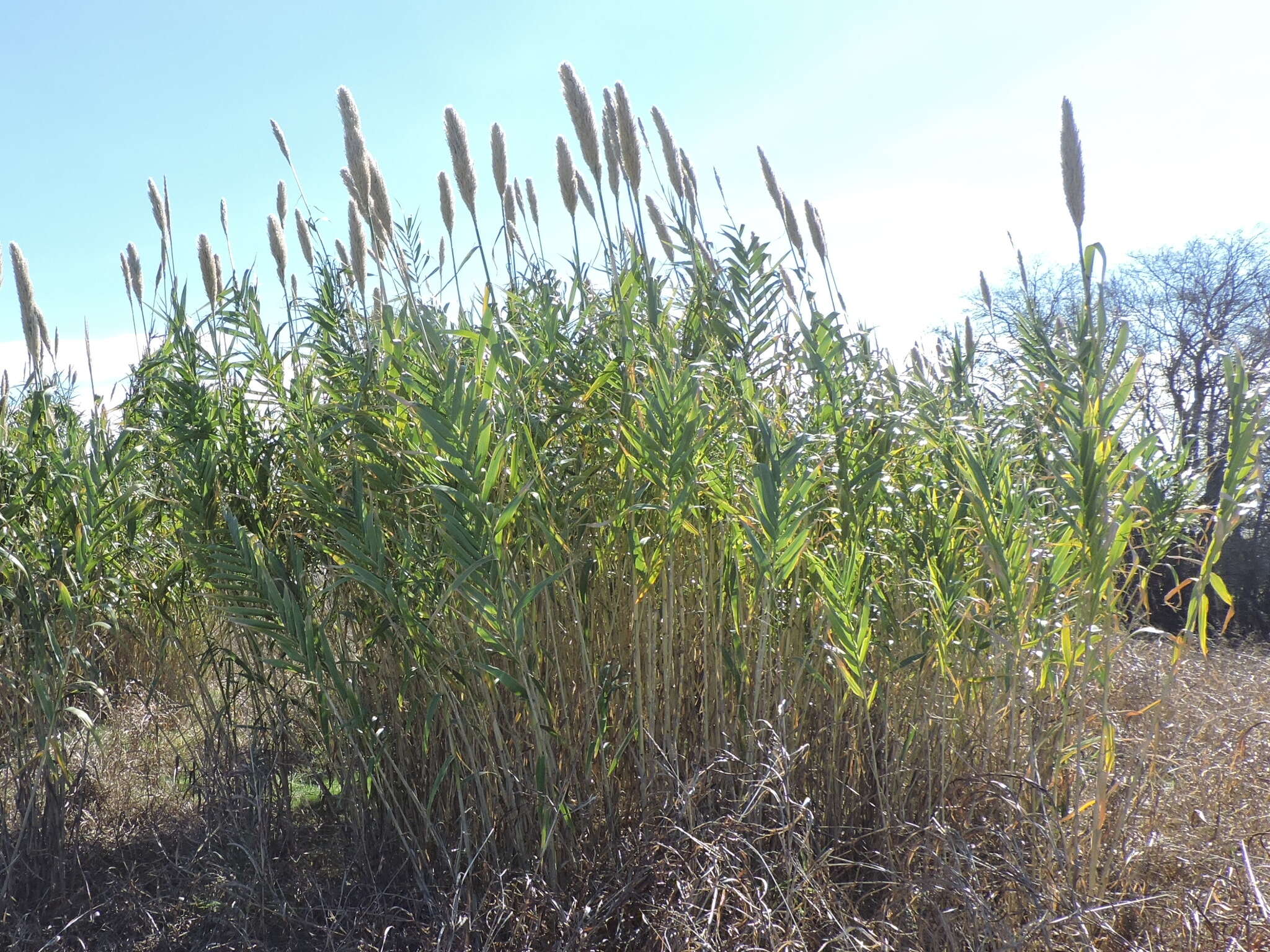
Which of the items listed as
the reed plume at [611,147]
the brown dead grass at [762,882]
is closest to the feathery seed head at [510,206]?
the reed plume at [611,147]

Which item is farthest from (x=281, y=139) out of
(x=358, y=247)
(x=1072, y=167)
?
(x=1072, y=167)

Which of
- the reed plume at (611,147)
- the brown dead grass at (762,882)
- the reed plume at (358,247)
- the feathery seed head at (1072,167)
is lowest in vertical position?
the brown dead grass at (762,882)

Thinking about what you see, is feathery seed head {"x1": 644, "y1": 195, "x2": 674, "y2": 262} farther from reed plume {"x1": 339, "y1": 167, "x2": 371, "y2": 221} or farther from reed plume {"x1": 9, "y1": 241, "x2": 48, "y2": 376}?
reed plume {"x1": 9, "y1": 241, "x2": 48, "y2": 376}

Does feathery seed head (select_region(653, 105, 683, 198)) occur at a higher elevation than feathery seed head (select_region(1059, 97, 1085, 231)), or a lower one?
higher

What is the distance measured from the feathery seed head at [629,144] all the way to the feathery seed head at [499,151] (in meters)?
0.28

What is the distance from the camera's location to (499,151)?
204cm

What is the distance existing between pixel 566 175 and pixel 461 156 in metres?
0.29

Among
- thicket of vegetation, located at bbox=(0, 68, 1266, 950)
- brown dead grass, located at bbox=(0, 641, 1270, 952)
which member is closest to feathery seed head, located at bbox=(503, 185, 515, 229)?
thicket of vegetation, located at bbox=(0, 68, 1266, 950)

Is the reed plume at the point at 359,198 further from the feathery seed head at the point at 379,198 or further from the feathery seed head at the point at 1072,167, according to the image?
the feathery seed head at the point at 1072,167

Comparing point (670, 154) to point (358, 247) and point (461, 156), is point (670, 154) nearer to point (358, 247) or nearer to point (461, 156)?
point (461, 156)

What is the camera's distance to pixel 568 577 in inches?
80.1

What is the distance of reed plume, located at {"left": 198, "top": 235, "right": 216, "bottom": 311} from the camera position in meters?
2.29

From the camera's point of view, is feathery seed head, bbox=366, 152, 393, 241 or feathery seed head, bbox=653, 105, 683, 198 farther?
feathery seed head, bbox=653, 105, 683, 198

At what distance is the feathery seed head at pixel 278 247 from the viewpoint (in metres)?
2.30
